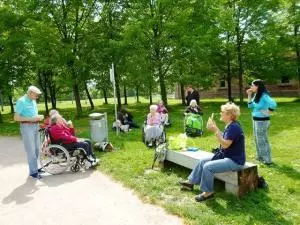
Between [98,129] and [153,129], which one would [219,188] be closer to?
[153,129]

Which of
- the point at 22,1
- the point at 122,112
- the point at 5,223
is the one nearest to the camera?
the point at 5,223

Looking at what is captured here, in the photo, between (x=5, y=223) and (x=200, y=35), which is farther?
(x=200, y=35)

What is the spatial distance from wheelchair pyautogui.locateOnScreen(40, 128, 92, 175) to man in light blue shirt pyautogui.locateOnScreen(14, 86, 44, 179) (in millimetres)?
278

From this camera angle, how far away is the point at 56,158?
8.12 m

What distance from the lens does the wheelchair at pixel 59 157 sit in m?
8.04

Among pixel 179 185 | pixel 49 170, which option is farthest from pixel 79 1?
pixel 179 185

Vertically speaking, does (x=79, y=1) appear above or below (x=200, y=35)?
above

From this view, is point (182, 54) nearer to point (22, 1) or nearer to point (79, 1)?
point (79, 1)

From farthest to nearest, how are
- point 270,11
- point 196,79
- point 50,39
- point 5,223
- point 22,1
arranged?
point 270,11 → point 196,79 → point 22,1 → point 50,39 → point 5,223

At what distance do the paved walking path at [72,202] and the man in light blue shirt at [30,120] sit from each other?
0.42m

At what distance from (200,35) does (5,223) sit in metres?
17.8

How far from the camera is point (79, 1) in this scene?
21.3 m

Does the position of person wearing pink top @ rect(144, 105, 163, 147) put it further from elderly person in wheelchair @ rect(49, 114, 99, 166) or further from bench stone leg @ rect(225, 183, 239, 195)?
bench stone leg @ rect(225, 183, 239, 195)

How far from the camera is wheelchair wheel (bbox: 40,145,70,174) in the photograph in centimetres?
802
